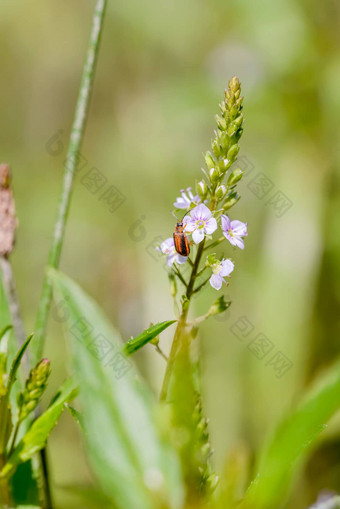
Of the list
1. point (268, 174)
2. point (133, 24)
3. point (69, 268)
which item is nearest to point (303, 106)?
point (268, 174)

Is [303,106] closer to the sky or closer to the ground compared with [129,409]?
closer to the sky

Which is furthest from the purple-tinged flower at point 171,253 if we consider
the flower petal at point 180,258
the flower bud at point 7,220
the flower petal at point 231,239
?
the flower bud at point 7,220

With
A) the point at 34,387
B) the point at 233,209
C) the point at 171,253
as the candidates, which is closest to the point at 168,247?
the point at 171,253

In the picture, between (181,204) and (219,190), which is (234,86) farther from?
(181,204)

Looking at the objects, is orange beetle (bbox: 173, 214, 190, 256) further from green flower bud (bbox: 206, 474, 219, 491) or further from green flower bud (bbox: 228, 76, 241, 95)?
green flower bud (bbox: 206, 474, 219, 491)

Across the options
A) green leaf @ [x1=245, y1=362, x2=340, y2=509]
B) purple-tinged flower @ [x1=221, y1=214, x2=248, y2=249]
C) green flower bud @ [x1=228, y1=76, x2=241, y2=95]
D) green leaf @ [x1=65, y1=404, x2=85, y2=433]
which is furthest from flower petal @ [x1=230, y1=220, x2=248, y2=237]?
green leaf @ [x1=65, y1=404, x2=85, y2=433]

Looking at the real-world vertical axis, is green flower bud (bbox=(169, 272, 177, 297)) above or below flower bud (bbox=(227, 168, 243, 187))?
below

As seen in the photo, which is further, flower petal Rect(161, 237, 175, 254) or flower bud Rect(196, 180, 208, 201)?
flower petal Rect(161, 237, 175, 254)

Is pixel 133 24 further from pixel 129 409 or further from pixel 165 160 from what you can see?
pixel 129 409

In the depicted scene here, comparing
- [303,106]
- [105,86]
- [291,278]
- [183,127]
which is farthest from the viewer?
[105,86]
